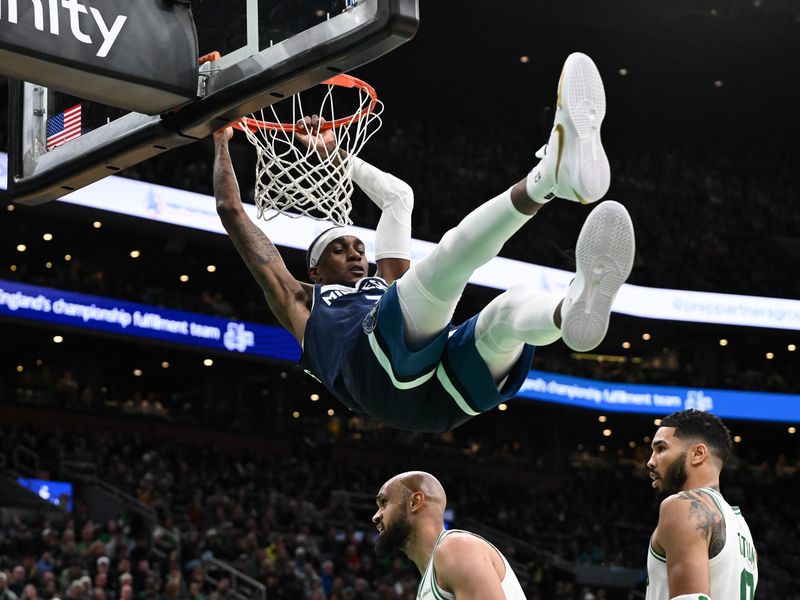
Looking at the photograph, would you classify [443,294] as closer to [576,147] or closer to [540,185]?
[540,185]

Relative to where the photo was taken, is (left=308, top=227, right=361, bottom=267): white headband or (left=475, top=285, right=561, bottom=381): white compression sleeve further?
(left=308, top=227, right=361, bottom=267): white headband

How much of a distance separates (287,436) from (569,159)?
73.0 feet

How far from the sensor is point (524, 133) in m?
30.7

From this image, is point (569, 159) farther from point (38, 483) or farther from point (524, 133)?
point (524, 133)

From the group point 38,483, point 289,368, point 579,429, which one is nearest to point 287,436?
point 289,368

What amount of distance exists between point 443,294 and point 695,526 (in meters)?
1.21

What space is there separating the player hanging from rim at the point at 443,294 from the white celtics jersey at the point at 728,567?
2.82 feet

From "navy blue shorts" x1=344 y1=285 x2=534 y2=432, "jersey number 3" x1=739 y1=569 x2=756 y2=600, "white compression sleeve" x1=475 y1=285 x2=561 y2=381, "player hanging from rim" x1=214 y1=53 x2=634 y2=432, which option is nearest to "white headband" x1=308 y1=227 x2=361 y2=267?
"player hanging from rim" x1=214 y1=53 x2=634 y2=432

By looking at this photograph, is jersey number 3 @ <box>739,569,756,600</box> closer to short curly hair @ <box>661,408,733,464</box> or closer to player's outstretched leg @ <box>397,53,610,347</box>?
short curly hair @ <box>661,408,733,464</box>

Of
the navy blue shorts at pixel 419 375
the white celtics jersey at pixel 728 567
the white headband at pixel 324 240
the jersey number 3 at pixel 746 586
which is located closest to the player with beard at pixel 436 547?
the navy blue shorts at pixel 419 375

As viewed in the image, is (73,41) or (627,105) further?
(627,105)

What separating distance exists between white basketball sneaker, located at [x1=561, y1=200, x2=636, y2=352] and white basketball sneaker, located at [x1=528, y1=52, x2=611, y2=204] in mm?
120

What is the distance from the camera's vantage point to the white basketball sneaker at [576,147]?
398cm

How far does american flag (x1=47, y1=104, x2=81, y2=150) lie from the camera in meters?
5.07
